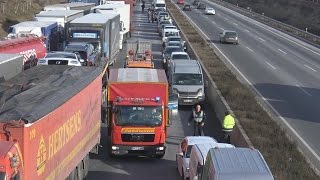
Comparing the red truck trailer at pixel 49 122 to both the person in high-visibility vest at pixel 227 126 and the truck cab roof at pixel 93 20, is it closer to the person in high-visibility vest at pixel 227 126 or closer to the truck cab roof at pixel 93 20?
the person in high-visibility vest at pixel 227 126

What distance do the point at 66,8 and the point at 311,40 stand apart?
25.6 meters

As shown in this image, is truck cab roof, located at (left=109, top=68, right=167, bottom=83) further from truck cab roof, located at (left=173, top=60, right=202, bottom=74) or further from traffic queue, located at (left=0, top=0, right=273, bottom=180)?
truck cab roof, located at (left=173, top=60, right=202, bottom=74)

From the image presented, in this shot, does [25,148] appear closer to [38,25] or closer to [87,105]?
[87,105]

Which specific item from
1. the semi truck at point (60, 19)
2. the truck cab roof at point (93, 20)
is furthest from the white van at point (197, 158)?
the semi truck at point (60, 19)

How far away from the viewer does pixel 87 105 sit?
16.1 metres

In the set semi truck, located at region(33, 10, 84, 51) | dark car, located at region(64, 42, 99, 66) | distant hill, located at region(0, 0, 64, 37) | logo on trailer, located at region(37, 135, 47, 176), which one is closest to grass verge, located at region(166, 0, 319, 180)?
dark car, located at region(64, 42, 99, 66)

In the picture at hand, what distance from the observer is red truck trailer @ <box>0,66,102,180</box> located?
405 inches

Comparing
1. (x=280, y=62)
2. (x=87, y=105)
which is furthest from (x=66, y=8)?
(x=87, y=105)

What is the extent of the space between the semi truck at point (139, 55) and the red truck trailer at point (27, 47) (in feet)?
14.7

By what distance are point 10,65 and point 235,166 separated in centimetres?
1169

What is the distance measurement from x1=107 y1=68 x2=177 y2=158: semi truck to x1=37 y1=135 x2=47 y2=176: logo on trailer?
794 cm

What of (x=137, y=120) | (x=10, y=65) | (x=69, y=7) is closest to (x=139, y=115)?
(x=137, y=120)

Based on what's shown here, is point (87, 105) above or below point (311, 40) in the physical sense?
above

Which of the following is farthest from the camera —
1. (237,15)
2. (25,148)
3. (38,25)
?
(237,15)
